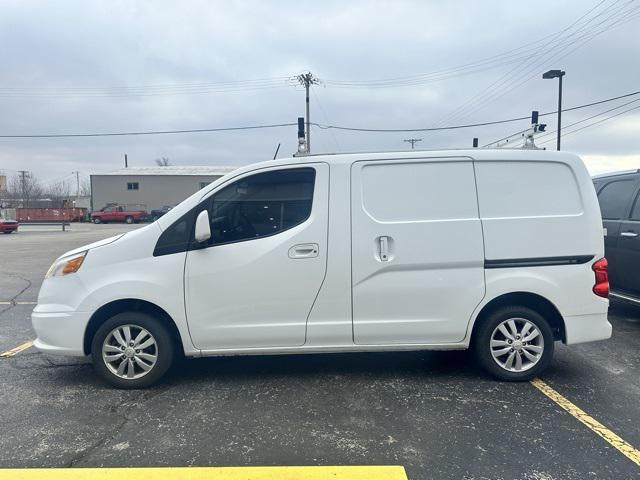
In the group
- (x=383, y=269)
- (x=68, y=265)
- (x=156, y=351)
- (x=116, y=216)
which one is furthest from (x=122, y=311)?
(x=116, y=216)

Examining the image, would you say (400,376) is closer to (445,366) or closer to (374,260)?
(445,366)

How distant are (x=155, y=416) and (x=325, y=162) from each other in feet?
8.14

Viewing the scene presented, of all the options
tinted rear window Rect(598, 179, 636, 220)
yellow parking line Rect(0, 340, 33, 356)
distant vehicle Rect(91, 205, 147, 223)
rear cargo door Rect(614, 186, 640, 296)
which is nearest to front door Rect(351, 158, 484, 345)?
rear cargo door Rect(614, 186, 640, 296)

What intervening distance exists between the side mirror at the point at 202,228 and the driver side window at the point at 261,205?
6.5 inches

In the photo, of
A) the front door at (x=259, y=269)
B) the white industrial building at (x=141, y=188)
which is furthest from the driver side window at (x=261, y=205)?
the white industrial building at (x=141, y=188)

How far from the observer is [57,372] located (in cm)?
451

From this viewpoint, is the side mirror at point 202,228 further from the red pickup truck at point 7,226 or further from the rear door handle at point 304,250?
the red pickup truck at point 7,226

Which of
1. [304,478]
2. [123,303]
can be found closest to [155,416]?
[123,303]

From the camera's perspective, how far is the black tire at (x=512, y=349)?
411 centimetres

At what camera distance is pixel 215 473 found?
284 centimetres

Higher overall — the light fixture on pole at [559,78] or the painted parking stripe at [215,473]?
the light fixture on pole at [559,78]

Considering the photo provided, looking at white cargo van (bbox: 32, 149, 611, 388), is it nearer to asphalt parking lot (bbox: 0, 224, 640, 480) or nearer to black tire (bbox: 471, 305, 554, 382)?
black tire (bbox: 471, 305, 554, 382)

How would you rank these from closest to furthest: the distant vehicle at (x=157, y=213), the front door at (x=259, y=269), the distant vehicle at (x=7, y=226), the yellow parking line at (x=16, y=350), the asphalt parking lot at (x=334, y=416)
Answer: the asphalt parking lot at (x=334, y=416) < the front door at (x=259, y=269) < the distant vehicle at (x=157, y=213) < the yellow parking line at (x=16, y=350) < the distant vehicle at (x=7, y=226)

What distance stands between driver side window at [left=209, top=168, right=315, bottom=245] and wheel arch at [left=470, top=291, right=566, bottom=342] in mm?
1807
